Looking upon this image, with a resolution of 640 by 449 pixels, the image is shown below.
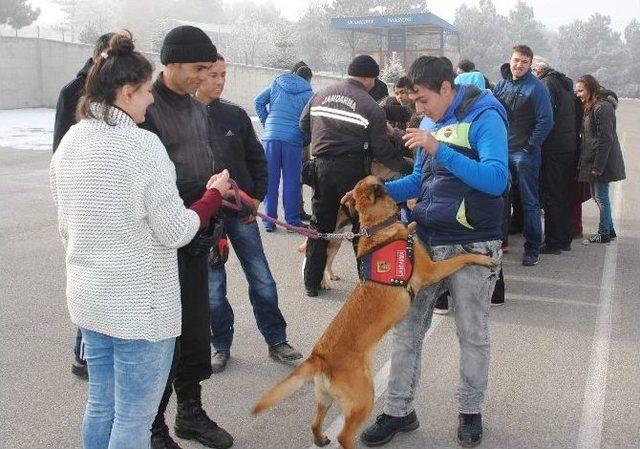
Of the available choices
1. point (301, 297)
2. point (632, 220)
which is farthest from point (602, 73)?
point (301, 297)

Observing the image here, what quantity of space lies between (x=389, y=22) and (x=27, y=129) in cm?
2589

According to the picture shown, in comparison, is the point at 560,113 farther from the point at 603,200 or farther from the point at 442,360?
the point at 442,360

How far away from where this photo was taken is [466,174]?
276 cm

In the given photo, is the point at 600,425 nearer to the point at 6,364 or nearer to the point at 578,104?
the point at 6,364

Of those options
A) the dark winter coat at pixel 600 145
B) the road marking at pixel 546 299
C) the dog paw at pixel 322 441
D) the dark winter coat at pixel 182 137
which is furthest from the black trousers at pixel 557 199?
the dark winter coat at pixel 182 137

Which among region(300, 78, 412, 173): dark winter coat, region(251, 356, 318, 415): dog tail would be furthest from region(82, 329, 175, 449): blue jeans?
region(300, 78, 412, 173): dark winter coat

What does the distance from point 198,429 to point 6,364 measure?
169 centimetres

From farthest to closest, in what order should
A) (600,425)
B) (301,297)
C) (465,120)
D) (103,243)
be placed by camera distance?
(301,297), (600,425), (465,120), (103,243)

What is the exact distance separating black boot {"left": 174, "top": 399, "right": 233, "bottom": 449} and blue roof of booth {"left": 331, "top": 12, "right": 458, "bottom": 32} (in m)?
37.4

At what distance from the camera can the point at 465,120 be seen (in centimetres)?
290

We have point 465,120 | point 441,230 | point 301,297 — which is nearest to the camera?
point 465,120

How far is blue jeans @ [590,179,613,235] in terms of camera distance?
23.1 feet

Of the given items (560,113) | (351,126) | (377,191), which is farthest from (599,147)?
(377,191)

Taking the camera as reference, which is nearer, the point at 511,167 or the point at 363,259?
Answer: the point at 363,259
